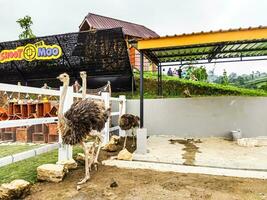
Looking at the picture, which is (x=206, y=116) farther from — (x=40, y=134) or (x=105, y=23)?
(x=105, y=23)

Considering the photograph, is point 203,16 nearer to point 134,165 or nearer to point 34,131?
point 34,131

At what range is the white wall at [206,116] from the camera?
7.97 m

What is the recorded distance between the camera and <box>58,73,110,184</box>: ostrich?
3.72 meters

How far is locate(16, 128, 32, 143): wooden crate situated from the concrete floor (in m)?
3.14

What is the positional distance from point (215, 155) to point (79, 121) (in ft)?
9.87

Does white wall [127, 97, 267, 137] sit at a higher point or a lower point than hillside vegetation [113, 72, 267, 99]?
lower

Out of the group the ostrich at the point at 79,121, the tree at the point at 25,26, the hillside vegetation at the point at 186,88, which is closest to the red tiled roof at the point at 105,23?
the tree at the point at 25,26

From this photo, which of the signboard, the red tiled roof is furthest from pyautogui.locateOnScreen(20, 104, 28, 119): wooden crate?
the red tiled roof

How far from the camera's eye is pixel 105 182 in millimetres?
3855

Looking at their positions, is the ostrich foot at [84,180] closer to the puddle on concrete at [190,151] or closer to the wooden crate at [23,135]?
the puddle on concrete at [190,151]

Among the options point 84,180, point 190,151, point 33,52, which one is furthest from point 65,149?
point 33,52

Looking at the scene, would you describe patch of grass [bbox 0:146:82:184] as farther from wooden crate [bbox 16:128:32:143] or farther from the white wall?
the white wall

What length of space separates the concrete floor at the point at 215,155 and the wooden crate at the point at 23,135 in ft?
10.3

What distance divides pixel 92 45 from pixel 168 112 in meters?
3.52
